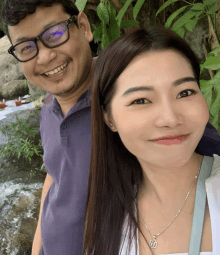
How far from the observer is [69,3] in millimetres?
1191

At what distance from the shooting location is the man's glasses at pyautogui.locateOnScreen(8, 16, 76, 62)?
1.12 meters

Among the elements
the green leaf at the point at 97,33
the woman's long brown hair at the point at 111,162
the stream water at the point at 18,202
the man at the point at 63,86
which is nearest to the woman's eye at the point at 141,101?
the woman's long brown hair at the point at 111,162

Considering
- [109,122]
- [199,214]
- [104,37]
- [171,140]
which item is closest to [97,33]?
[104,37]

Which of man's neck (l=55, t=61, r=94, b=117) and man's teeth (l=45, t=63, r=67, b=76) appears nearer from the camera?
man's teeth (l=45, t=63, r=67, b=76)

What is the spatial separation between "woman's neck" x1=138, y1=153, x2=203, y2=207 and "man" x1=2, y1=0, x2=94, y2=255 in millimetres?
356

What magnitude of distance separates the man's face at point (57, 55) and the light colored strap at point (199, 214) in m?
0.69

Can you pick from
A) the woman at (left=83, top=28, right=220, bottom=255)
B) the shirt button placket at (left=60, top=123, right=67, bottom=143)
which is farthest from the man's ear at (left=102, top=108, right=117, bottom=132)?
the shirt button placket at (left=60, top=123, right=67, bottom=143)

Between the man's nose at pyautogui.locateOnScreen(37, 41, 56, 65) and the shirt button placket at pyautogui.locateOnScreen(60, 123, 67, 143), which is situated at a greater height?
the man's nose at pyautogui.locateOnScreen(37, 41, 56, 65)

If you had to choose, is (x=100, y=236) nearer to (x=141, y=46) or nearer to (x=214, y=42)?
(x=141, y=46)

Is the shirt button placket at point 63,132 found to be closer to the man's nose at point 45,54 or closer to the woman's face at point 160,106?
the man's nose at point 45,54

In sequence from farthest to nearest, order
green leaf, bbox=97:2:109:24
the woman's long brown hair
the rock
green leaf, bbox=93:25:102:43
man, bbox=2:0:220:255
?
1. the rock
2. green leaf, bbox=93:25:102:43
3. green leaf, bbox=97:2:109:24
4. man, bbox=2:0:220:255
5. the woman's long brown hair

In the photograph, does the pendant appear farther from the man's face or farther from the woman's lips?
the man's face

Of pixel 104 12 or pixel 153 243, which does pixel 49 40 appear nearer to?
pixel 104 12

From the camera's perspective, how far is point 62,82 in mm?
1206
